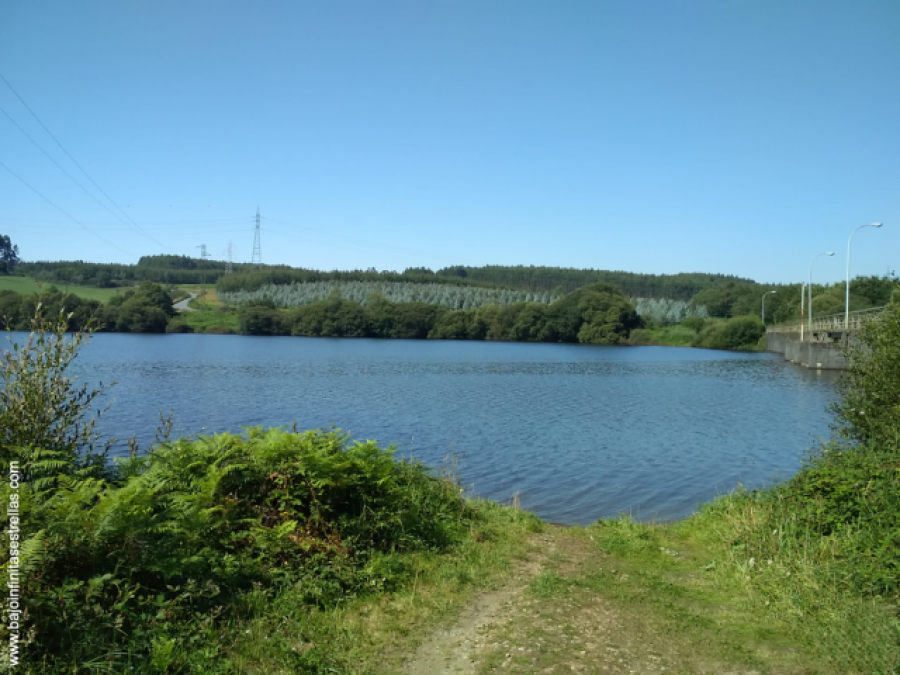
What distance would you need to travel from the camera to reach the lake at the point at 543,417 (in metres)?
18.0

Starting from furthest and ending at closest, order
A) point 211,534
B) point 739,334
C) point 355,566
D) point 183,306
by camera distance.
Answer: point 183,306, point 739,334, point 355,566, point 211,534

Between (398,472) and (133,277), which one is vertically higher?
(133,277)

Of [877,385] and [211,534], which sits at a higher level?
[877,385]

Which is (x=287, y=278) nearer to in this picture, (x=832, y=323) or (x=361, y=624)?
(x=832, y=323)

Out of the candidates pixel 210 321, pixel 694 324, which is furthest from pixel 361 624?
pixel 694 324

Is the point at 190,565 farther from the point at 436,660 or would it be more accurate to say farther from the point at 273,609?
the point at 436,660

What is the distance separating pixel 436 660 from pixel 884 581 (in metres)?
4.42

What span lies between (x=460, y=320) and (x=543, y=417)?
4196 inches

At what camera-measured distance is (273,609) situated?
5.98 m

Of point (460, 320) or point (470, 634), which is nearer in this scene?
point (470, 634)

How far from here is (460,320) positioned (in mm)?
136875

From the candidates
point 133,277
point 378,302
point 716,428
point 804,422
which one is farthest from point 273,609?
point 133,277

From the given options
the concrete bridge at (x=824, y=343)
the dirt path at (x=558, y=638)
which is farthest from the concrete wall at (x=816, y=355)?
the dirt path at (x=558, y=638)

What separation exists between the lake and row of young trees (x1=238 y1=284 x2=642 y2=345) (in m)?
69.0
